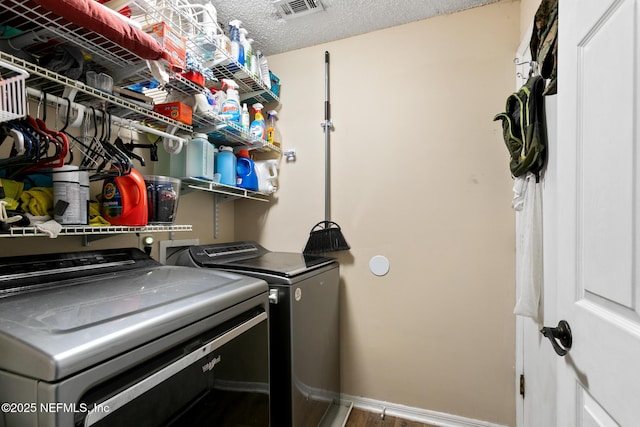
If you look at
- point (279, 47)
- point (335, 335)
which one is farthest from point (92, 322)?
point (279, 47)

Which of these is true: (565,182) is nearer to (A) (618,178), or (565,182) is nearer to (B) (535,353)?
(A) (618,178)

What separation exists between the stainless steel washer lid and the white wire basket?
19.0 inches

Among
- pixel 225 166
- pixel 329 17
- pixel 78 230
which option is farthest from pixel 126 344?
pixel 329 17

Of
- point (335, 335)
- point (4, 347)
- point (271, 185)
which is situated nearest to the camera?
point (4, 347)

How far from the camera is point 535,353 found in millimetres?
1432

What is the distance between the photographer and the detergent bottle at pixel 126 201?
3.78ft

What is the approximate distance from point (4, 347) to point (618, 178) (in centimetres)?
126

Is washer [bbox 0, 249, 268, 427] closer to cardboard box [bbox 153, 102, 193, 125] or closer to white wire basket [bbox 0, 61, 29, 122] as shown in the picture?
white wire basket [bbox 0, 61, 29, 122]

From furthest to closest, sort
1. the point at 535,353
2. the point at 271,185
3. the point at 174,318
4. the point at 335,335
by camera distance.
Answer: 1. the point at 271,185
2. the point at 335,335
3. the point at 535,353
4. the point at 174,318

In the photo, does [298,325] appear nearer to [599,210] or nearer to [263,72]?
[599,210]

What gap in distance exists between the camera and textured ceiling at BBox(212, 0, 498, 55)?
6.03ft

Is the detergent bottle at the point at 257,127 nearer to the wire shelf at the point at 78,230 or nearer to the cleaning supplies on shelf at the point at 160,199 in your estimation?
the cleaning supplies on shelf at the point at 160,199

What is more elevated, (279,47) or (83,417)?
(279,47)

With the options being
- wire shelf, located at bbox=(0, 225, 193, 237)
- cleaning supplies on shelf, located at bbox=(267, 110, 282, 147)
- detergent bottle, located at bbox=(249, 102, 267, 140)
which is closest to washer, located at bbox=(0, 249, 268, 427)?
wire shelf, located at bbox=(0, 225, 193, 237)
